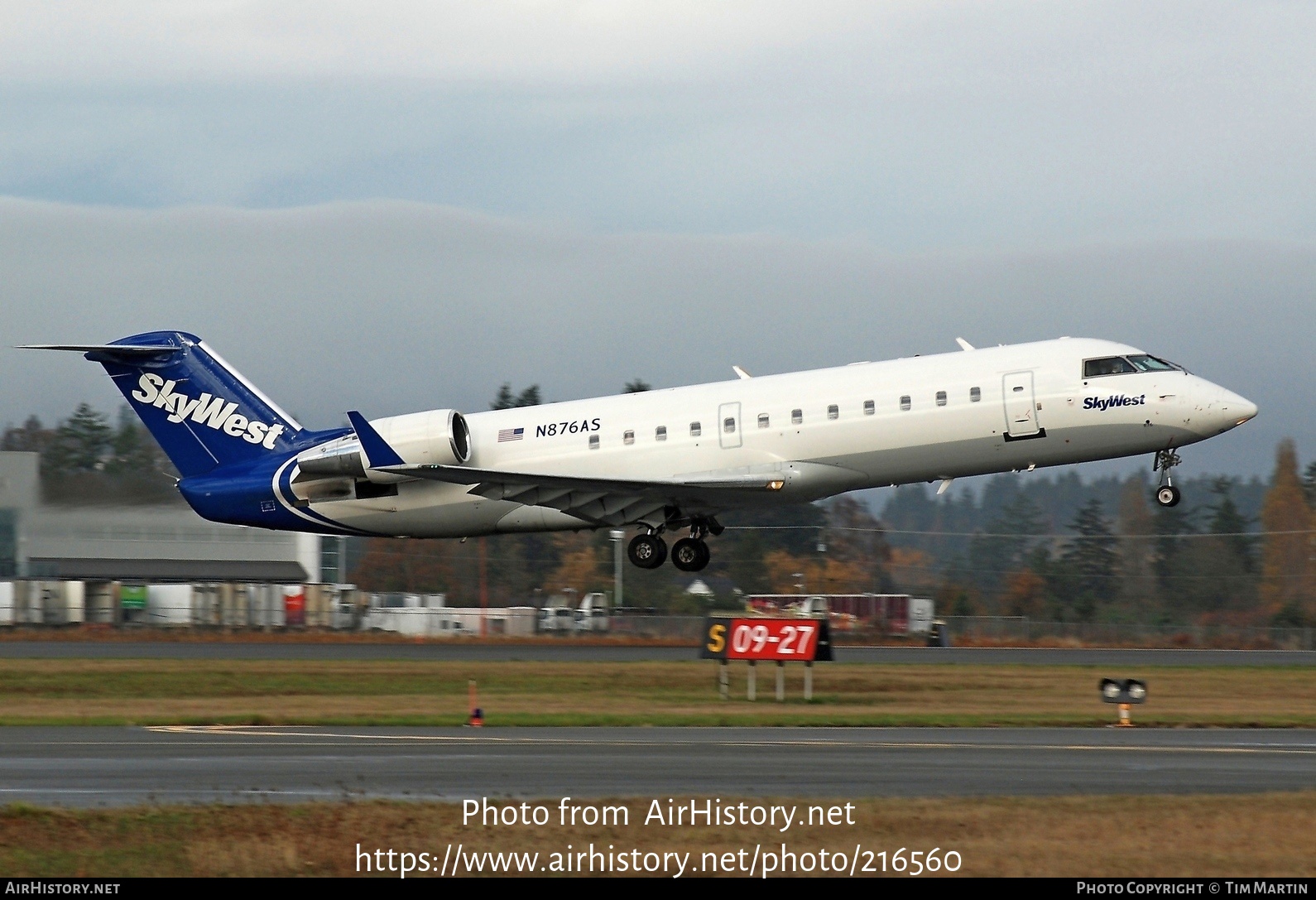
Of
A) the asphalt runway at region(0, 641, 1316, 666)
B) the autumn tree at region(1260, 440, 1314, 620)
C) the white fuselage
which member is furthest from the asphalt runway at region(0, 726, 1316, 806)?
the autumn tree at region(1260, 440, 1314, 620)

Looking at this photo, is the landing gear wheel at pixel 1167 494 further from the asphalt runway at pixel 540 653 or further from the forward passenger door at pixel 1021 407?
the asphalt runway at pixel 540 653

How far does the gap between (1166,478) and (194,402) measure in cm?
1867

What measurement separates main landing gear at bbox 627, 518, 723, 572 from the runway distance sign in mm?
2369

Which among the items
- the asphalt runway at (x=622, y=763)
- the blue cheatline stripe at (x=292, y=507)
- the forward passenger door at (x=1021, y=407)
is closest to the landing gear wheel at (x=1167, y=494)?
the forward passenger door at (x=1021, y=407)

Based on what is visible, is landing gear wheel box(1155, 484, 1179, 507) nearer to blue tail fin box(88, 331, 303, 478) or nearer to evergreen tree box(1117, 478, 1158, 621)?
blue tail fin box(88, 331, 303, 478)

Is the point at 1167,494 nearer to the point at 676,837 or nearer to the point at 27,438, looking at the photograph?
the point at 676,837

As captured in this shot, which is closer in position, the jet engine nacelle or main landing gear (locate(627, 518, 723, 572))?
the jet engine nacelle

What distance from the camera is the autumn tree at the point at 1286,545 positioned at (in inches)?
2594

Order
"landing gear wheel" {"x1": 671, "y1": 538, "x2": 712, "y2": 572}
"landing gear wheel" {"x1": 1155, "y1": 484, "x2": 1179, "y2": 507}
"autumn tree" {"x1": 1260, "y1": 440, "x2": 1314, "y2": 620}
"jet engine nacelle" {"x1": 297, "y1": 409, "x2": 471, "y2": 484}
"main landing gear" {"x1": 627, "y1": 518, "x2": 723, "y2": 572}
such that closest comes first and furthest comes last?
"landing gear wheel" {"x1": 1155, "y1": 484, "x2": 1179, "y2": 507}
"jet engine nacelle" {"x1": 297, "y1": 409, "x2": 471, "y2": 484}
"landing gear wheel" {"x1": 671, "y1": 538, "x2": 712, "y2": 572}
"main landing gear" {"x1": 627, "y1": 518, "x2": 723, "y2": 572}
"autumn tree" {"x1": 1260, "y1": 440, "x2": 1314, "y2": 620}

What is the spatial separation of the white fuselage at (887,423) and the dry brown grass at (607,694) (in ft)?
14.0

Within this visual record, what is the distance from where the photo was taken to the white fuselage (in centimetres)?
2622

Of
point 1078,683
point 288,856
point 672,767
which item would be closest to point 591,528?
point 672,767

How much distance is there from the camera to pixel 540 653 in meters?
44.0

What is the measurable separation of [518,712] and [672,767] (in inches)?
392
